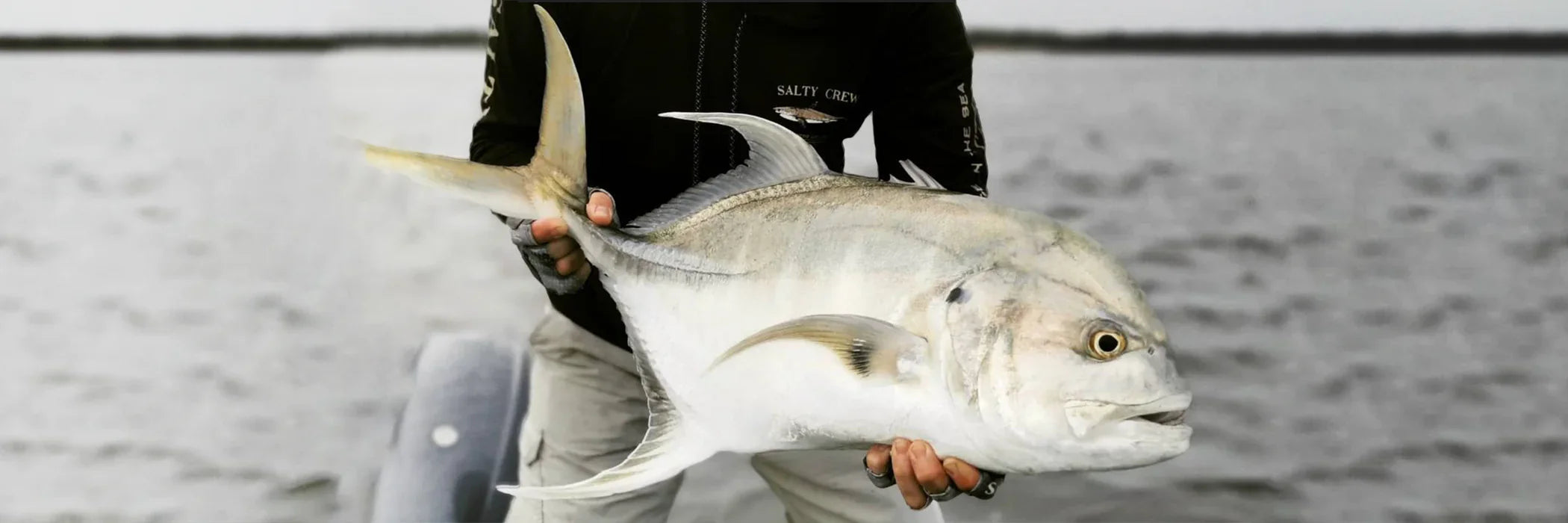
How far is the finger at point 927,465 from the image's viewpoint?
1.02 m

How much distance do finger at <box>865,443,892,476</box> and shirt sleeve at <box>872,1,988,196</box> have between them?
49 cm

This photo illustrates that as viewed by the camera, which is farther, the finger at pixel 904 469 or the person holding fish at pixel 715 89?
the person holding fish at pixel 715 89

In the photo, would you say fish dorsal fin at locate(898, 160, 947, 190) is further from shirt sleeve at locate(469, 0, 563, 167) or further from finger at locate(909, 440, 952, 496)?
shirt sleeve at locate(469, 0, 563, 167)

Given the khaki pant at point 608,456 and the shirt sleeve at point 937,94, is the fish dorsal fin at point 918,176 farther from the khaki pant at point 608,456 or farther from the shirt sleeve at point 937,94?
the khaki pant at point 608,456

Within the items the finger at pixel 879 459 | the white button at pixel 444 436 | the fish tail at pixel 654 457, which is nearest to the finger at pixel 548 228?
the fish tail at pixel 654 457

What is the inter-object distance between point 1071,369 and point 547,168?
1.98 feet

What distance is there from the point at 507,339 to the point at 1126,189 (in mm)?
6317

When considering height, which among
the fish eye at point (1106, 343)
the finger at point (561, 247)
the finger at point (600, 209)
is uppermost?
the finger at point (600, 209)

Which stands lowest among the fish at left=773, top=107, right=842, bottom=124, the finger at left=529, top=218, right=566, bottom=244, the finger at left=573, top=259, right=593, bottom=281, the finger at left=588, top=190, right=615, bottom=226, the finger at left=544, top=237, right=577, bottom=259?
the finger at left=573, top=259, right=593, bottom=281

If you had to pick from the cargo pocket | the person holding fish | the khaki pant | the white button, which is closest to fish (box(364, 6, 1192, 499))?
the person holding fish

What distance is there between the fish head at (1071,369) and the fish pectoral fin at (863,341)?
0.05 m

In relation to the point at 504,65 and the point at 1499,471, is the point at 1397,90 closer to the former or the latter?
the point at 1499,471

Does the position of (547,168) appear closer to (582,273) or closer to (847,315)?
(582,273)

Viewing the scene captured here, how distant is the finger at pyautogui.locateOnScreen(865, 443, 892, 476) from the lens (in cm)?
108
